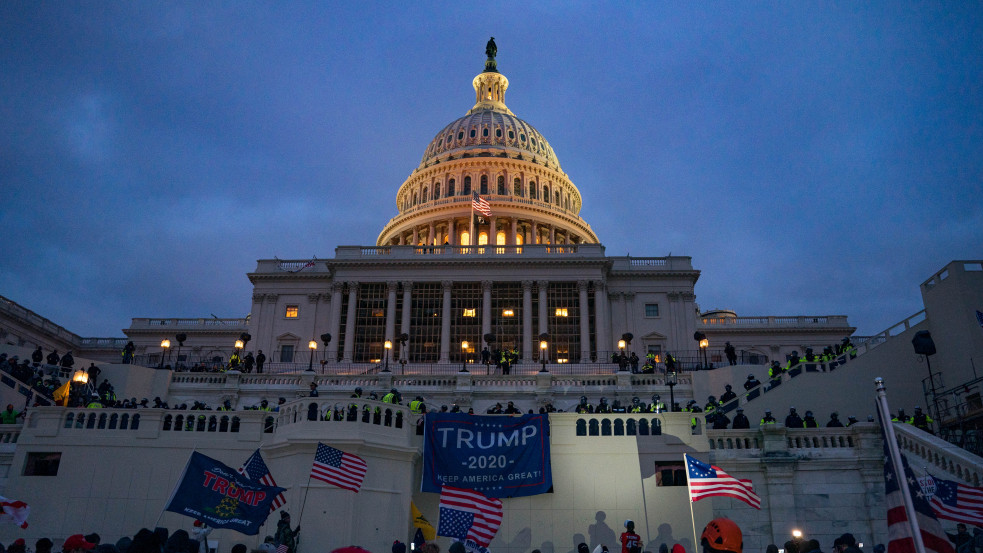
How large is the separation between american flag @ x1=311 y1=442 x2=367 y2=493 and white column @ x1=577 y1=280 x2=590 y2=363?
39.2m

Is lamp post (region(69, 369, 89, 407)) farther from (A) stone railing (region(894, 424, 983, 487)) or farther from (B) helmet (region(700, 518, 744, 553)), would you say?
(A) stone railing (region(894, 424, 983, 487))

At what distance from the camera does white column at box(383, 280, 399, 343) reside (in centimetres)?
5959

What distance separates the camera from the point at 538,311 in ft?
199

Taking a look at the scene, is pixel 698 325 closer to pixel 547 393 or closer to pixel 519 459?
pixel 547 393

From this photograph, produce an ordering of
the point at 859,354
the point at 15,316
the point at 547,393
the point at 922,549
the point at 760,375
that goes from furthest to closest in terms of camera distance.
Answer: the point at 15,316
the point at 760,375
the point at 547,393
the point at 859,354
the point at 922,549

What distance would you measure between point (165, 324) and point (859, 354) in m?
62.7

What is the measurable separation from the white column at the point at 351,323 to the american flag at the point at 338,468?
38.2 metres

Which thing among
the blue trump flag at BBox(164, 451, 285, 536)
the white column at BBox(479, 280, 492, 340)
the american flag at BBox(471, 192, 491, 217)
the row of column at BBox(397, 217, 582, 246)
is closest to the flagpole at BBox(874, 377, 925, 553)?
the blue trump flag at BBox(164, 451, 285, 536)

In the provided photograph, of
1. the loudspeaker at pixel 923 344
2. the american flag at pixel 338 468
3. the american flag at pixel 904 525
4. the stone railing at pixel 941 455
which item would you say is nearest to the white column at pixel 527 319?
the loudspeaker at pixel 923 344

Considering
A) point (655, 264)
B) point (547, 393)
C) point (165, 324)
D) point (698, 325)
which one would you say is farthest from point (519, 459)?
point (165, 324)

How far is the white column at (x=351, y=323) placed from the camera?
5900 cm

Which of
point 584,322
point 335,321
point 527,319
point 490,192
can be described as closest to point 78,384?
point 335,321

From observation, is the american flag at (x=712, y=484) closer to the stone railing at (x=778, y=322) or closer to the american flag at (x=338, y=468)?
the american flag at (x=338, y=468)

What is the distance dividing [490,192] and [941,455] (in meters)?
70.8
